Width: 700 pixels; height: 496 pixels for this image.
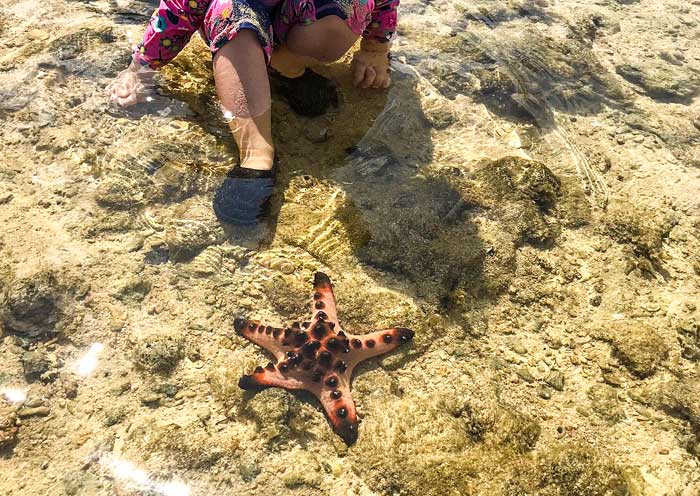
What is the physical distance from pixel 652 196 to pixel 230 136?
2.95m

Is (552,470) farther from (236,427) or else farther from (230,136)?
(230,136)

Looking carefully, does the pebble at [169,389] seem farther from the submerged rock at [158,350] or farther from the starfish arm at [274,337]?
the starfish arm at [274,337]

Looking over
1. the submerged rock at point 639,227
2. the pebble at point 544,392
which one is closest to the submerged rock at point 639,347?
the pebble at point 544,392

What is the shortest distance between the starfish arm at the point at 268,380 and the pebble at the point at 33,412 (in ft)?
2.99

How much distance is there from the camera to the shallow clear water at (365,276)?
242cm

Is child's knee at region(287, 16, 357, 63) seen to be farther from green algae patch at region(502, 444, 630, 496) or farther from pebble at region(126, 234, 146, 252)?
green algae patch at region(502, 444, 630, 496)

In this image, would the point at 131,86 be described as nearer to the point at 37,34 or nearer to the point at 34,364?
the point at 37,34

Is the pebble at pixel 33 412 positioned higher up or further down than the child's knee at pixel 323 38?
further down

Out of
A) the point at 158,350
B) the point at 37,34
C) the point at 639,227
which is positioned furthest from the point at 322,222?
the point at 37,34

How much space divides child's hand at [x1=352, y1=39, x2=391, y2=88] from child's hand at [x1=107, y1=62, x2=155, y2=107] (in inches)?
59.7

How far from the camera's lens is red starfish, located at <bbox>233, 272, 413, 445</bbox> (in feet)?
8.11

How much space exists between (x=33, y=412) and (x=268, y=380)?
111 cm

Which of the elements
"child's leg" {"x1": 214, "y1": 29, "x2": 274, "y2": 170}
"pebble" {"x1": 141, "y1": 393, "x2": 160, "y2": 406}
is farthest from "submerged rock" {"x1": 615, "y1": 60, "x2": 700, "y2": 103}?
"pebble" {"x1": 141, "y1": 393, "x2": 160, "y2": 406}

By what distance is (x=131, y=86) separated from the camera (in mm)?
3697
